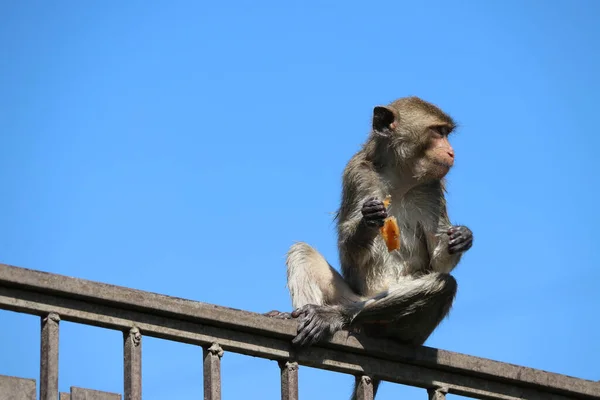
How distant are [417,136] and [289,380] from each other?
4.58 m

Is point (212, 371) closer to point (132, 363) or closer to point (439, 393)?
point (132, 363)

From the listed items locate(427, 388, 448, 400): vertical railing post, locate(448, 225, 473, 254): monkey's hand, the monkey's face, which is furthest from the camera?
the monkey's face

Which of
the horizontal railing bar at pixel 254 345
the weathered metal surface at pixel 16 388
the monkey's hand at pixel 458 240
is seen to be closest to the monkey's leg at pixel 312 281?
the monkey's hand at pixel 458 240

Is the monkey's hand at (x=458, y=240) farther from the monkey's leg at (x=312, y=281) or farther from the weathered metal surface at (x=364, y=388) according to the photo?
the weathered metal surface at (x=364, y=388)

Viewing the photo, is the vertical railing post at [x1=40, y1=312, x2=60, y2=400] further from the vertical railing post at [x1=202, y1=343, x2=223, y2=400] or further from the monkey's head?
the monkey's head

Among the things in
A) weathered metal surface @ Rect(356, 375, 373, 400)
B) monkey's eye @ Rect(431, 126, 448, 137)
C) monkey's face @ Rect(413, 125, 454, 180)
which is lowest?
weathered metal surface @ Rect(356, 375, 373, 400)

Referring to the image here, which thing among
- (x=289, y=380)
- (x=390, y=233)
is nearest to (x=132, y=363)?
(x=289, y=380)

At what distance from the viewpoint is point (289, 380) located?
335 inches

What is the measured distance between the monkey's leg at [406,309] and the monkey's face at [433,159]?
1.62m

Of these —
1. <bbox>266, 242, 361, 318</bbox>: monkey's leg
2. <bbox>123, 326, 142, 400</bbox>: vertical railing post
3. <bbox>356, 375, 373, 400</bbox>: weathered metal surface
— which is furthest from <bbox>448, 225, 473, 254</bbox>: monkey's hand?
<bbox>123, 326, 142, 400</bbox>: vertical railing post

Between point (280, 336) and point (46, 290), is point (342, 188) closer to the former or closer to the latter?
point (280, 336)

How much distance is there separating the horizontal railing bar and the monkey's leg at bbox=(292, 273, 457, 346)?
3.15ft

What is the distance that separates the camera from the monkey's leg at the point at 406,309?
10.6 metres

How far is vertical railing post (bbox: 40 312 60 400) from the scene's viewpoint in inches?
278
